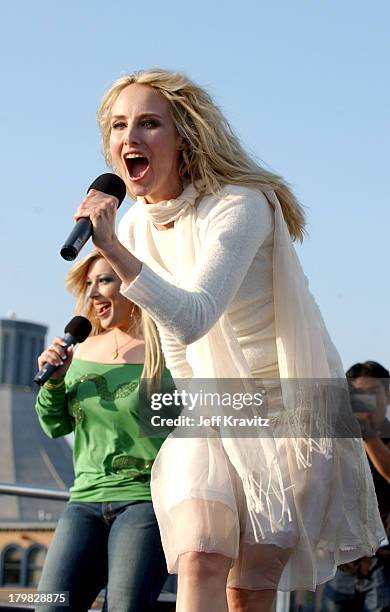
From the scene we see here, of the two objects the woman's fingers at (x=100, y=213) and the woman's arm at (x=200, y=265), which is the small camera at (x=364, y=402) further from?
the woman's fingers at (x=100, y=213)

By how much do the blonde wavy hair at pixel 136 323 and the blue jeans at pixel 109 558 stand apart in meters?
0.49

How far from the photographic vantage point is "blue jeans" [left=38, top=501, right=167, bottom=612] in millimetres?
4082

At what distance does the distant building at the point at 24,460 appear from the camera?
68875mm

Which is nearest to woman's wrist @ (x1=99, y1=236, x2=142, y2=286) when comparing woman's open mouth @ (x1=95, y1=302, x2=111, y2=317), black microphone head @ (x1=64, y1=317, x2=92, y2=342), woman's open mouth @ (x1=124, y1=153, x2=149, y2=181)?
woman's open mouth @ (x1=124, y1=153, x2=149, y2=181)

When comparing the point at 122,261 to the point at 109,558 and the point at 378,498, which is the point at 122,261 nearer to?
the point at 109,558

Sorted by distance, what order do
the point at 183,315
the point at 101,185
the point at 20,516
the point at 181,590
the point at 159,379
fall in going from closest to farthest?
the point at 183,315, the point at 181,590, the point at 101,185, the point at 159,379, the point at 20,516

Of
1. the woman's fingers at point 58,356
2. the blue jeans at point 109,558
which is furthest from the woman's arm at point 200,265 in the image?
the woman's fingers at point 58,356

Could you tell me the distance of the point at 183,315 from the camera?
284cm

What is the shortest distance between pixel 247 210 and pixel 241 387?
0.45 meters

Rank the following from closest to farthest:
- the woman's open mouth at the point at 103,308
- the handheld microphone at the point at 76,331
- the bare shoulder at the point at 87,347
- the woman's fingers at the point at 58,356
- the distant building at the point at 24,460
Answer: the woman's fingers at the point at 58,356 → the handheld microphone at the point at 76,331 → the bare shoulder at the point at 87,347 → the woman's open mouth at the point at 103,308 → the distant building at the point at 24,460

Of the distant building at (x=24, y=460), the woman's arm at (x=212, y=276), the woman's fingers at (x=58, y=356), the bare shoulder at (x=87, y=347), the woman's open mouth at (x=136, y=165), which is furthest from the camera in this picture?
the distant building at (x=24, y=460)

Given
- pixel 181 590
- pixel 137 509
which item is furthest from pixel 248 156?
pixel 137 509

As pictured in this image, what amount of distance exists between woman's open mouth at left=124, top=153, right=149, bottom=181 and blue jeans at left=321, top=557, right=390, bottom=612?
10.6 feet

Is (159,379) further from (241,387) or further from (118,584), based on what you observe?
(241,387)
